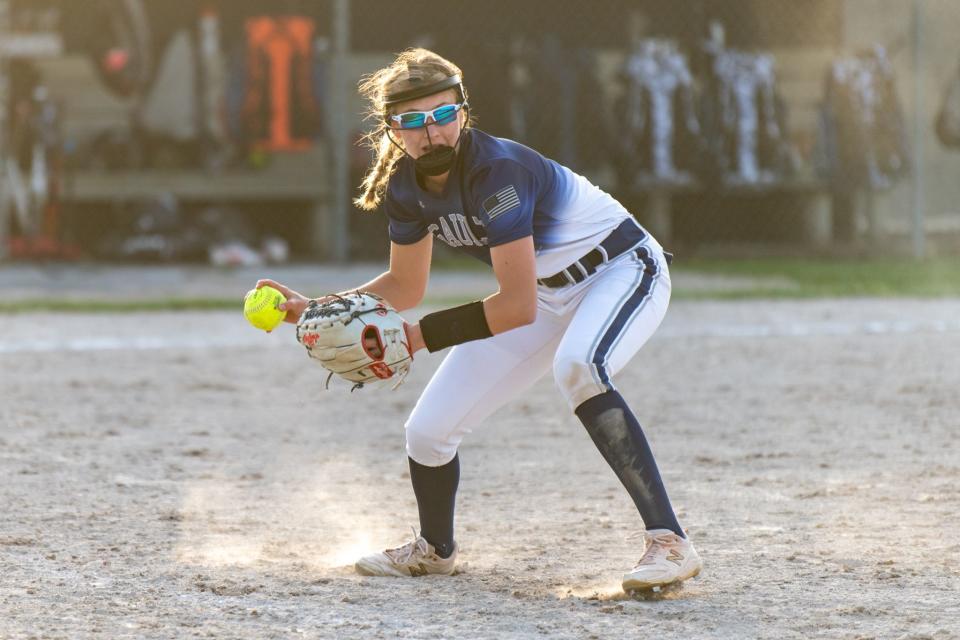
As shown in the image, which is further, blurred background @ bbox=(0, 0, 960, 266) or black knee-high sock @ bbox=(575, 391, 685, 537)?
blurred background @ bbox=(0, 0, 960, 266)

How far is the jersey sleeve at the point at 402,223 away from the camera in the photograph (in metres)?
4.50

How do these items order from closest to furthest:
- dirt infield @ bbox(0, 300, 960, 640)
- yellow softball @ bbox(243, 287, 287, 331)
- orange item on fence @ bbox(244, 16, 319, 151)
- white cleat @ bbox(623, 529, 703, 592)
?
dirt infield @ bbox(0, 300, 960, 640) < white cleat @ bbox(623, 529, 703, 592) < yellow softball @ bbox(243, 287, 287, 331) < orange item on fence @ bbox(244, 16, 319, 151)

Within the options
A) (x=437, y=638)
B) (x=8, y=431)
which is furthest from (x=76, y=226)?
(x=437, y=638)

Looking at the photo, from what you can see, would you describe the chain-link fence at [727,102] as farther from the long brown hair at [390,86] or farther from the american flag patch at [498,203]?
the american flag patch at [498,203]

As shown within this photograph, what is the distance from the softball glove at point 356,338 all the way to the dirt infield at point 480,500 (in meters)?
0.62

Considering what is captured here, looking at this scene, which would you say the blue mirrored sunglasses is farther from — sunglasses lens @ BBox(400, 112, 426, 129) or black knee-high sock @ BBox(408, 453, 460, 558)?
black knee-high sock @ BBox(408, 453, 460, 558)

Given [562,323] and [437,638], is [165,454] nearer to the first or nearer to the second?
[562,323]

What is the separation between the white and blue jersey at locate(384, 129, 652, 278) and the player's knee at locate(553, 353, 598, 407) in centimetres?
37

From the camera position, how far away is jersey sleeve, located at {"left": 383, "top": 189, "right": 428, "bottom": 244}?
4504mm

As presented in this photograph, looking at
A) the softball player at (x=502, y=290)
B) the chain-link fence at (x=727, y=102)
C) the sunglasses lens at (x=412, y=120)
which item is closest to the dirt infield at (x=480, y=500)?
the softball player at (x=502, y=290)

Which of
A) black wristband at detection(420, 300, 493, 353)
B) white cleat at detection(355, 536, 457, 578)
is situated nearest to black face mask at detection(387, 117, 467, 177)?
black wristband at detection(420, 300, 493, 353)

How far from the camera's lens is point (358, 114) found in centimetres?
1543

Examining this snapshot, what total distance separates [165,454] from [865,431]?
313cm

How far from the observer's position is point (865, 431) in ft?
23.2
